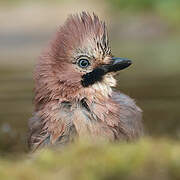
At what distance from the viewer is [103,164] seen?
321 cm

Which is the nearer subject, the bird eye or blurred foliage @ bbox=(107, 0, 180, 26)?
the bird eye

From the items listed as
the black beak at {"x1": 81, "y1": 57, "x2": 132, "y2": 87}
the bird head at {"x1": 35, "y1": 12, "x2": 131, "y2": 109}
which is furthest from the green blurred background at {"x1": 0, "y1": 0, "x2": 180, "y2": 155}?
the black beak at {"x1": 81, "y1": 57, "x2": 132, "y2": 87}

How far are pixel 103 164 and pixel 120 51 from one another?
45.2ft

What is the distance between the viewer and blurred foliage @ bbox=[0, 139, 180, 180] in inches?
125

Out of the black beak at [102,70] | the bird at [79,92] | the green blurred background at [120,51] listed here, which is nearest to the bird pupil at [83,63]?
the bird at [79,92]

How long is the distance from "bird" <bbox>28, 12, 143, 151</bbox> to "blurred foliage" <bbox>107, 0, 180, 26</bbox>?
1369cm

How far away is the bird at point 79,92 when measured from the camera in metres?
6.09

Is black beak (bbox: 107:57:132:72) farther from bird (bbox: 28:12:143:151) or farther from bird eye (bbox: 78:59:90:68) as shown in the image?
bird eye (bbox: 78:59:90:68)

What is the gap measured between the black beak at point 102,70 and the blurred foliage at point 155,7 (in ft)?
44.8

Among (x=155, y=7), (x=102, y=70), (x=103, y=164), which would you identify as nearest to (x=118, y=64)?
(x=102, y=70)

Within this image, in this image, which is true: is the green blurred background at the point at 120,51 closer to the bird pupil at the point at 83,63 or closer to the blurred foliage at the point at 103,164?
the bird pupil at the point at 83,63

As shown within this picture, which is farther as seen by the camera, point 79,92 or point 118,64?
point 118,64

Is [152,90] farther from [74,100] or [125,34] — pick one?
[125,34]

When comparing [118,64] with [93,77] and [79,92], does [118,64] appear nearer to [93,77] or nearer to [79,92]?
[93,77]
